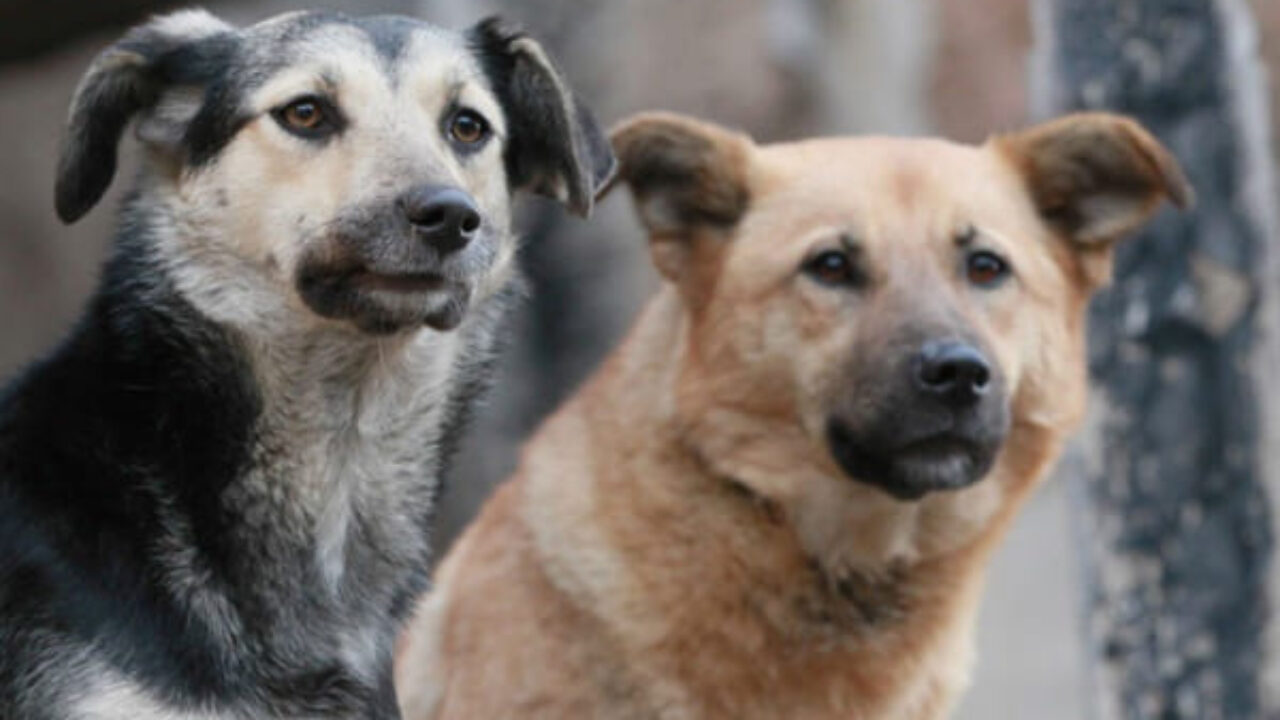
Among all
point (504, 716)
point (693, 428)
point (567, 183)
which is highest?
point (567, 183)

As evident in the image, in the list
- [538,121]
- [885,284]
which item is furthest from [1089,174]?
[538,121]

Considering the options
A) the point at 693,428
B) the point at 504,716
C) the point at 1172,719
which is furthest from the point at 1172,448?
the point at 504,716

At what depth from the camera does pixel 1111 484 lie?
17.3 feet

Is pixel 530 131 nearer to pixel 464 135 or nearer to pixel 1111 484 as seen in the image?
pixel 464 135

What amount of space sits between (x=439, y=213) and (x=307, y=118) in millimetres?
340

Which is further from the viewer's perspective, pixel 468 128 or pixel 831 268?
pixel 831 268

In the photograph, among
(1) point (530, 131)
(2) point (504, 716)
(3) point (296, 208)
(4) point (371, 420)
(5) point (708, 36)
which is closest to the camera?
(3) point (296, 208)

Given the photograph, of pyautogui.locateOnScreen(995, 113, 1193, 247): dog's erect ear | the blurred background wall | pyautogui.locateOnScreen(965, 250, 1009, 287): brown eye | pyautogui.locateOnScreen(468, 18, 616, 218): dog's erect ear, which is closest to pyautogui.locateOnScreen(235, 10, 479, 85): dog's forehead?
pyautogui.locateOnScreen(468, 18, 616, 218): dog's erect ear

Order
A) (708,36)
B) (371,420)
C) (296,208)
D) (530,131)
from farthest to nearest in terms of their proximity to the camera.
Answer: (708,36)
(530,131)
(371,420)
(296,208)

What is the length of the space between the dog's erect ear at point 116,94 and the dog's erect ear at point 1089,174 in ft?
6.85

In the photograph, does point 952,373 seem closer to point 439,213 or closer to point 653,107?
point 439,213

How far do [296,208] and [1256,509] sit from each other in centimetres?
279

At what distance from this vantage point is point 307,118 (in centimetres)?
364

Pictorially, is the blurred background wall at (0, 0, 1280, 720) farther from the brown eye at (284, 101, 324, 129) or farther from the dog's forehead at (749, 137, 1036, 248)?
the brown eye at (284, 101, 324, 129)
